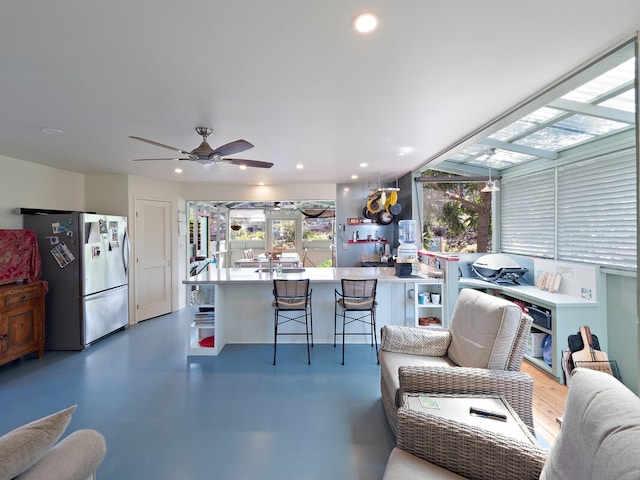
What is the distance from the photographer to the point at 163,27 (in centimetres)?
158

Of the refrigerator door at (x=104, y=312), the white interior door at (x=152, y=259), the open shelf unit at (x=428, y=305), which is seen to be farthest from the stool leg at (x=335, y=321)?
the white interior door at (x=152, y=259)

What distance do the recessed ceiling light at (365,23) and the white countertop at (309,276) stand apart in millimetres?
2596

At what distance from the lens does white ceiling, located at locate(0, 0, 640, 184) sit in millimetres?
1495

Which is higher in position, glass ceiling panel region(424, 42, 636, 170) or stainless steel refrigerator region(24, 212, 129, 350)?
glass ceiling panel region(424, 42, 636, 170)

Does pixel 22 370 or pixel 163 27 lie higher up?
pixel 163 27

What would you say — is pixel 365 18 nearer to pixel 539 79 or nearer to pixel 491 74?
pixel 491 74

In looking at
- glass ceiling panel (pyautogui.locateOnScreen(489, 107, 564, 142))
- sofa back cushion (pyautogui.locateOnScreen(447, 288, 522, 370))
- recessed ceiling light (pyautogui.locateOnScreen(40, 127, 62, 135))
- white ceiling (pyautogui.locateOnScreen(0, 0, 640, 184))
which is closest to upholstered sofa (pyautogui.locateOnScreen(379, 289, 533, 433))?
sofa back cushion (pyautogui.locateOnScreen(447, 288, 522, 370))

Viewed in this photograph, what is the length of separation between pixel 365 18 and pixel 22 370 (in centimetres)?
471

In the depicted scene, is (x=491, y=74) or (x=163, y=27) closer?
(x=163, y=27)

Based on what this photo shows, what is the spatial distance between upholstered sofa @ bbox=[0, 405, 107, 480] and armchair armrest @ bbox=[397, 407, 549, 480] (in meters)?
1.29

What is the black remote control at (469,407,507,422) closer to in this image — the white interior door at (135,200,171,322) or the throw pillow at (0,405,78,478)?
the throw pillow at (0,405,78,478)

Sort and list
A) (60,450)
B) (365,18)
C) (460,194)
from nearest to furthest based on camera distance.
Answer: (60,450) → (365,18) → (460,194)

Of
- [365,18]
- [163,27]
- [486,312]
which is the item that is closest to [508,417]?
[486,312]

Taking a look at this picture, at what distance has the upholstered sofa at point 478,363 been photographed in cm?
186
